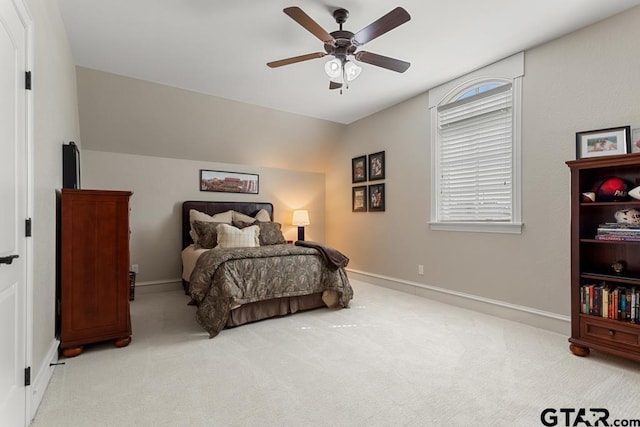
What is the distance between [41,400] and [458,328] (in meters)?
3.19

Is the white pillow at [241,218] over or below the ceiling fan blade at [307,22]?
below

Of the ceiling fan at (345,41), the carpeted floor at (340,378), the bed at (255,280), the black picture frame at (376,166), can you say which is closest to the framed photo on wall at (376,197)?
the black picture frame at (376,166)

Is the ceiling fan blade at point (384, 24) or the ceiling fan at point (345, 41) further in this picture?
the ceiling fan at point (345, 41)

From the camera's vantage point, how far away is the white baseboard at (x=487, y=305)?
116 inches

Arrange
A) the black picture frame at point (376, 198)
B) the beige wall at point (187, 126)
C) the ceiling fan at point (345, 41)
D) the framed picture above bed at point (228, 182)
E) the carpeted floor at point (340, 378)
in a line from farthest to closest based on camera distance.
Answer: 1. the framed picture above bed at point (228, 182)
2. the black picture frame at point (376, 198)
3. the beige wall at point (187, 126)
4. the ceiling fan at point (345, 41)
5. the carpeted floor at point (340, 378)

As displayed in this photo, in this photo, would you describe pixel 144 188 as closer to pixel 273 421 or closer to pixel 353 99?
pixel 353 99

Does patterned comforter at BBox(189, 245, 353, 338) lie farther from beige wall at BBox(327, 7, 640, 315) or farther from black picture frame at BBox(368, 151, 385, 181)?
black picture frame at BBox(368, 151, 385, 181)

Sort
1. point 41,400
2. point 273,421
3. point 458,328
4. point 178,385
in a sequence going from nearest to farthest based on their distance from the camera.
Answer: point 273,421, point 41,400, point 178,385, point 458,328

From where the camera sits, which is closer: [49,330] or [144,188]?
[49,330]

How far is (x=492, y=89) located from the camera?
11.5ft

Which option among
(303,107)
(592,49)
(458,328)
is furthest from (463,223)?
(303,107)

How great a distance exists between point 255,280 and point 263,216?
2.12 m

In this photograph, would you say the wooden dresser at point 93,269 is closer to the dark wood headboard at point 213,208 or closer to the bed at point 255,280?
the bed at point 255,280

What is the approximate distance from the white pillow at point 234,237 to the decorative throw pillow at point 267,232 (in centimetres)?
24
